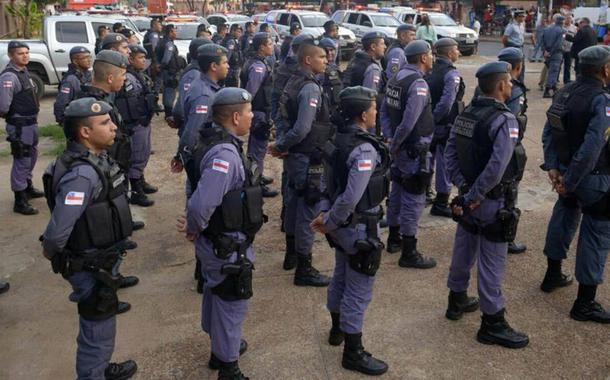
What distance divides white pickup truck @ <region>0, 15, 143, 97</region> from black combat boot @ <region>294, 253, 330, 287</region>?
1094cm

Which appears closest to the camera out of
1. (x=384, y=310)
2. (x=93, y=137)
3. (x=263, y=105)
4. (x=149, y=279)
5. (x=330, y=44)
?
(x=93, y=137)

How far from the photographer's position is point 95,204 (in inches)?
130

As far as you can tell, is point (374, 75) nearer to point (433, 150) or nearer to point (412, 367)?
point (433, 150)

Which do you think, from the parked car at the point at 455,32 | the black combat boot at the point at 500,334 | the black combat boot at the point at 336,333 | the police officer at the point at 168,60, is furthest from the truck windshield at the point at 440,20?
the black combat boot at the point at 336,333

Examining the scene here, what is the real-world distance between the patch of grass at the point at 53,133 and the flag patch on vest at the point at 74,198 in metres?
7.84

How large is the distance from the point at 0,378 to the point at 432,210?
480cm

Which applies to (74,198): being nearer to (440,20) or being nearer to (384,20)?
(384,20)

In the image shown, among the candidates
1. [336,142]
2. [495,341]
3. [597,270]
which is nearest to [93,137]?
[336,142]

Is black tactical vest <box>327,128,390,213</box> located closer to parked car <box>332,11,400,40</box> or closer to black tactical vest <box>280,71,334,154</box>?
black tactical vest <box>280,71,334,154</box>

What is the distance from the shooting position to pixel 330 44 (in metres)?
7.93

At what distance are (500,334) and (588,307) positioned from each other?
2.79 ft

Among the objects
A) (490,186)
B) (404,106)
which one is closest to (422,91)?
(404,106)

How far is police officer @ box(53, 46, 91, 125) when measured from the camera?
667 cm

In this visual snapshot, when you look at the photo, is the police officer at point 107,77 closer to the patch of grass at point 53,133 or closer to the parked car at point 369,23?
the patch of grass at point 53,133
